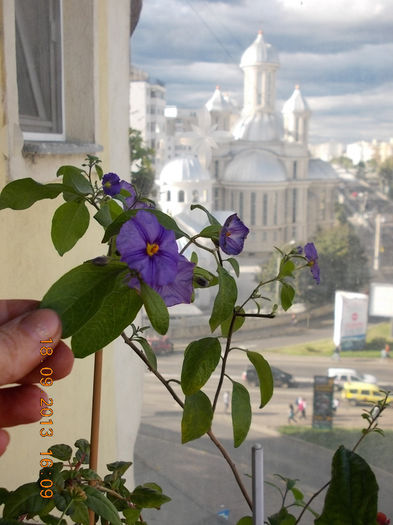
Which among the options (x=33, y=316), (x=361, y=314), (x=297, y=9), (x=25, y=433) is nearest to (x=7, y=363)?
(x=33, y=316)

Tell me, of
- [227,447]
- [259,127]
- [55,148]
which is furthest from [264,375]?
[259,127]

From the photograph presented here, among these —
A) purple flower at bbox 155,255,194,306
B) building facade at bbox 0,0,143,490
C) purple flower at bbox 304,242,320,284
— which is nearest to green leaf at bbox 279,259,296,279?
purple flower at bbox 304,242,320,284

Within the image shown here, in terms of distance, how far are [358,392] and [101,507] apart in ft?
6.72

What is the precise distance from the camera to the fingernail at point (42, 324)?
0.91 feet

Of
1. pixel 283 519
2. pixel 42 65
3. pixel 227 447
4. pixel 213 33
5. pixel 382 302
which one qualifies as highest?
pixel 213 33

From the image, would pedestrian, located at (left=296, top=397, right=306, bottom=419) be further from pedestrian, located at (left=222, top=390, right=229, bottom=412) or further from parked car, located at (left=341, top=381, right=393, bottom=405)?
pedestrian, located at (left=222, top=390, right=229, bottom=412)

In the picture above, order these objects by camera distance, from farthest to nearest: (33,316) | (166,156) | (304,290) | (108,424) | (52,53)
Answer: (166,156) → (304,290) → (108,424) → (52,53) → (33,316)

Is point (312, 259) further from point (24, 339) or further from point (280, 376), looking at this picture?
point (280, 376)

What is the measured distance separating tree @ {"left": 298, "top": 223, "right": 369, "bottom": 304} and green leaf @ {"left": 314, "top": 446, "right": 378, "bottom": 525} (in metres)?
2.06

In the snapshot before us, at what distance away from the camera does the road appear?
1988 mm

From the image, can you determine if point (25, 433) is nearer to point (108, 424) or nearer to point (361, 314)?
point (108, 424)

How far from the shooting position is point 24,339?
0.28m

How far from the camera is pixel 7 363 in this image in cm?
28

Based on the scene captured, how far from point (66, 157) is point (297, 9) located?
1.88 m
